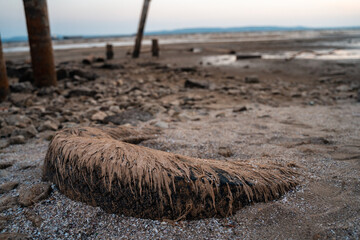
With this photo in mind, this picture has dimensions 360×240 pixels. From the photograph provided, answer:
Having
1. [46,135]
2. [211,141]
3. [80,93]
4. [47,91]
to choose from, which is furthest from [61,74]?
[211,141]

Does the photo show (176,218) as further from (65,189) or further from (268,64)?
(268,64)

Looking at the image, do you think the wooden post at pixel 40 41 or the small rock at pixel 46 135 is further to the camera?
the wooden post at pixel 40 41

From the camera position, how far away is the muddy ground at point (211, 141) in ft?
4.96

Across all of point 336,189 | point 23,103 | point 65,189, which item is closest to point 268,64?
point 23,103

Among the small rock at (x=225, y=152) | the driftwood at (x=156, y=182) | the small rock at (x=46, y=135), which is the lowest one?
the small rock at (x=46, y=135)

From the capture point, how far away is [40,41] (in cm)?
580

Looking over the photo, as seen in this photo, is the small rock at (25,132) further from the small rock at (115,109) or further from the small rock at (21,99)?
the small rock at (21,99)

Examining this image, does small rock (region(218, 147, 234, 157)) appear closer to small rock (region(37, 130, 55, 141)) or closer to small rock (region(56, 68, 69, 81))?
small rock (region(37, 130, 55, 141))

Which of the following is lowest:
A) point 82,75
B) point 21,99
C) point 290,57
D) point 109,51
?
point 21,99

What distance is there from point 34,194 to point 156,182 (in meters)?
0.88

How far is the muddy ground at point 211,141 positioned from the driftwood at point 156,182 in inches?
2.5

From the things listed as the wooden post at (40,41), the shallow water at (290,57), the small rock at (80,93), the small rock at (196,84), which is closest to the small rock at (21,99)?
the wooden post at (40,41)

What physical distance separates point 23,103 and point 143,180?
451cm

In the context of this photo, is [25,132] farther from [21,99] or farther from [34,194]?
[21,99]
